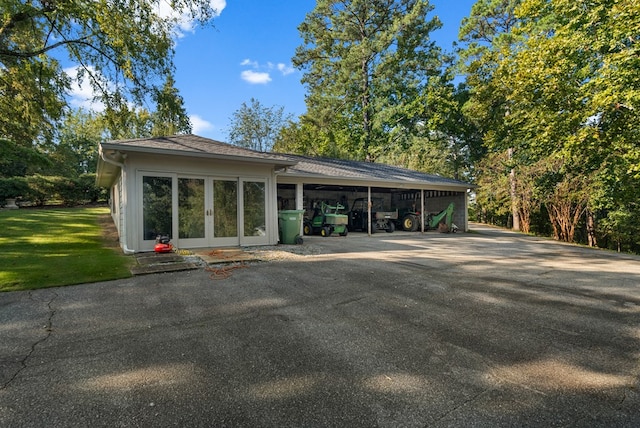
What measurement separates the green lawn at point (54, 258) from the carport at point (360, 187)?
17.0 ft

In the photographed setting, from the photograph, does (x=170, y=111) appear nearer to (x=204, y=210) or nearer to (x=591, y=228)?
(x=204, y=210)

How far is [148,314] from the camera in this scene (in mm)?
3465

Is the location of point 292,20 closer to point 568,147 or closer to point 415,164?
point 415,164

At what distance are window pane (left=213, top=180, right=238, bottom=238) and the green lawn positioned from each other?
2.27m

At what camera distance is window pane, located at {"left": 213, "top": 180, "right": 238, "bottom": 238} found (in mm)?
8086

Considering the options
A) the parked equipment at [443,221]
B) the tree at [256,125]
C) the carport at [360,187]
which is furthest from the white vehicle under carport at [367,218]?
the tree at [256,125]

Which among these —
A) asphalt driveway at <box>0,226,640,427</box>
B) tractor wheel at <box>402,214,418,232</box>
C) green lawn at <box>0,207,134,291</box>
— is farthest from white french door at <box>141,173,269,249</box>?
tractor wheel at <box>402,214,418,232</box>

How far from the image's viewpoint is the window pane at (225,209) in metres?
8.09

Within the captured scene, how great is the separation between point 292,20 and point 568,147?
21.8 m

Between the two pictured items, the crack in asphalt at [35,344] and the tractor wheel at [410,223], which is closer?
the crack in asphalt at [35,344]

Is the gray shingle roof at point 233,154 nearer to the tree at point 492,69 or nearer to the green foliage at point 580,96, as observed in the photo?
the tree at point 492,69

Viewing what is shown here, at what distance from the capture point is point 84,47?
29.1 ft

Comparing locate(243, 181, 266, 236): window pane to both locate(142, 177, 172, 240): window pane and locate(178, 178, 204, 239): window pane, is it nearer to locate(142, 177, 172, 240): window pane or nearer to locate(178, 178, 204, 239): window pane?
locate(178, 178, 204, 239): window pane

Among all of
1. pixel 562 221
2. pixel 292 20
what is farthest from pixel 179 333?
pixel 292 20
